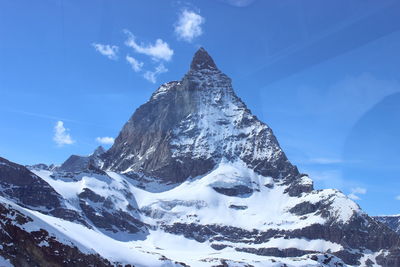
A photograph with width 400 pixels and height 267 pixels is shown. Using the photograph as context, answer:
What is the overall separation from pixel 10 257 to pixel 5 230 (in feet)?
34.1

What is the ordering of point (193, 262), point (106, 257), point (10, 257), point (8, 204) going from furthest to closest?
point (193, 262) < point (106, 257) < point (8, 204) < point (10, 257)

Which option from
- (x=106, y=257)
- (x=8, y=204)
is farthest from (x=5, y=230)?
(x=106, y=257)

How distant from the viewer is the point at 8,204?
4614 inches

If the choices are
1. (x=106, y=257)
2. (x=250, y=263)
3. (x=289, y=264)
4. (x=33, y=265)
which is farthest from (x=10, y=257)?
(x=289, y=264)

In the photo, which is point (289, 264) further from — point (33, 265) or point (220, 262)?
point (33, 265)

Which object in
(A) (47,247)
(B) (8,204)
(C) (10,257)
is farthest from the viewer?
(B) (8,204)

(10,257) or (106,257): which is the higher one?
(106,257)

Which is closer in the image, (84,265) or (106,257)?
(84,265)

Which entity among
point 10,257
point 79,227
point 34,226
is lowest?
point 10,257

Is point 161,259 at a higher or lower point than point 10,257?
higher

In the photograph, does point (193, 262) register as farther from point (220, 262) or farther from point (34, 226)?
point (34, 226)

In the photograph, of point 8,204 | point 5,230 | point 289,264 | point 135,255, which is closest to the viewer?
point 5,230

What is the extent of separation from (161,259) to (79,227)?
2331cm

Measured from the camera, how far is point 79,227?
499 feet
